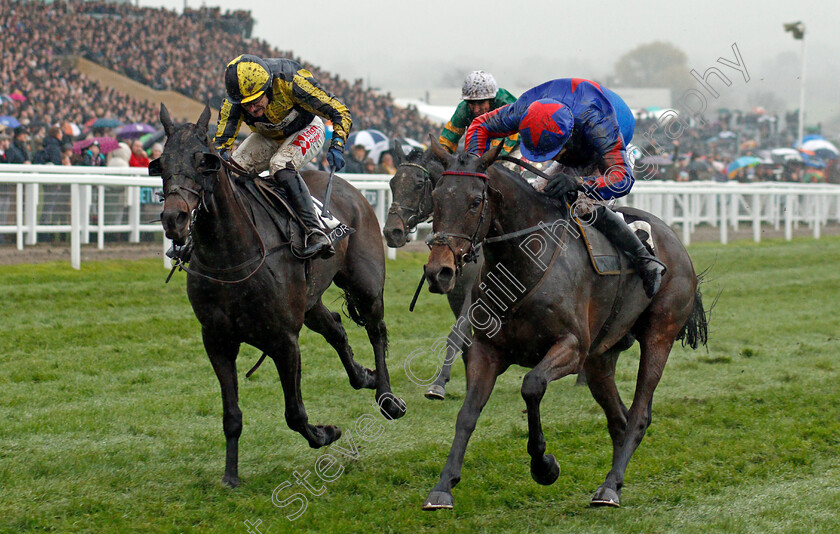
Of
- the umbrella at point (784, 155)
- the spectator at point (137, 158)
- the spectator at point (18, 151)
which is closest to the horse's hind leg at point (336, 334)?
the spectator at point (137, 158)

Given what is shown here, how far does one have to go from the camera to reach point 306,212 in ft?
17.8

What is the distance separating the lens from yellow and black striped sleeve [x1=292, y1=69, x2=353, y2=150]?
5559 mm

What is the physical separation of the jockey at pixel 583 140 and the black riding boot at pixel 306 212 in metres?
1.07

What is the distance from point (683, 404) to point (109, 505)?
3936mm

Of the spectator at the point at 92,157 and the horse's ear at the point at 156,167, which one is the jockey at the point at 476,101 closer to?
the horse's ear at the point at 156,167

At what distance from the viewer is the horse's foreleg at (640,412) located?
4523 mm

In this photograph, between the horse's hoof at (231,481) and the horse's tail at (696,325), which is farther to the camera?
the horse's tail at (696,325)

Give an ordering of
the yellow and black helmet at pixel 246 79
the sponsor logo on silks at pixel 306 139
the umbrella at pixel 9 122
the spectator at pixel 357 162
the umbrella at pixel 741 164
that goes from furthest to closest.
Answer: the umbrella at pixel 741 164, the umbrella at pixel 9 122, the spectator at pixel 357 162, the sponsor logo on silks at pixel 306 139, the yellow and black helmet at pixel 246 79

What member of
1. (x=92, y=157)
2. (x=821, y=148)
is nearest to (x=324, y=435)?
(x=92, y=157)

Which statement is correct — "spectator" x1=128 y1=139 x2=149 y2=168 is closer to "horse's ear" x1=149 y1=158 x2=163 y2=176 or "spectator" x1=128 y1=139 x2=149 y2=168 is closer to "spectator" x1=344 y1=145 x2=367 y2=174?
"spectator" x1=344 y1=145 x2=367 y2=174

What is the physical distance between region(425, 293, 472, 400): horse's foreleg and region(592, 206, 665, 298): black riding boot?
4.83ft

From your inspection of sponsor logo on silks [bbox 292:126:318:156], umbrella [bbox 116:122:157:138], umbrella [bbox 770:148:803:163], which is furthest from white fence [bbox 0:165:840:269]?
umbrella [bbox 770:148:803:163]

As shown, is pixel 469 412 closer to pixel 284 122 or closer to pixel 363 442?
pixel 363 442

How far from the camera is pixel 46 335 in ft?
26.1
